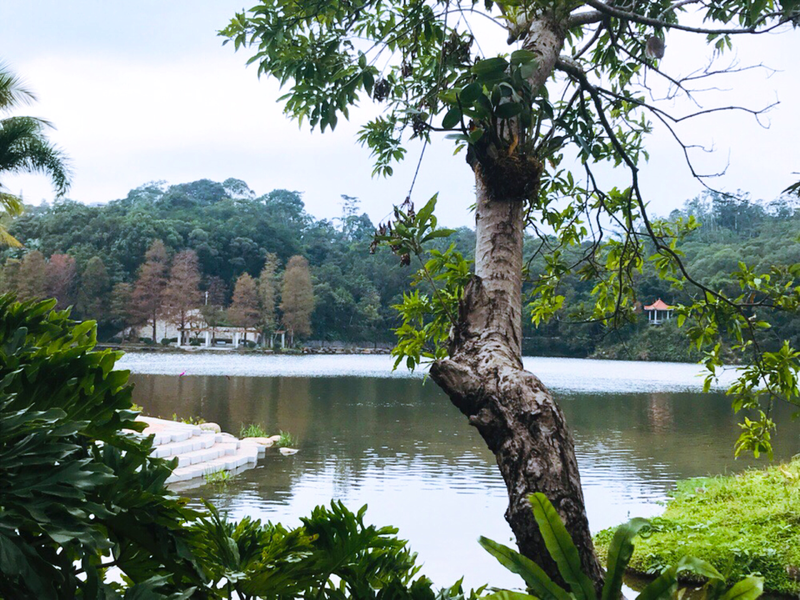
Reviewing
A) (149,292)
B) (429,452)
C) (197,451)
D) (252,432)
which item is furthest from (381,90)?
(149,292)

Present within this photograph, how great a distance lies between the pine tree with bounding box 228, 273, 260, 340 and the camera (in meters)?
40.6

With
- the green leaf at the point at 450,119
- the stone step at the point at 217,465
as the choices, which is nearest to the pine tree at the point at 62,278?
the stone step at the point at 217,465

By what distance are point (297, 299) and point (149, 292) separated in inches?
317

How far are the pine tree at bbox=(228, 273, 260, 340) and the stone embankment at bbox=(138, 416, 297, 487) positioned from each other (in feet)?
104

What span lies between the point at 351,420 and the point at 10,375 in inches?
496

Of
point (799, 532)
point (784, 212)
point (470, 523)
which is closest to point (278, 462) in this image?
point (470, 523)

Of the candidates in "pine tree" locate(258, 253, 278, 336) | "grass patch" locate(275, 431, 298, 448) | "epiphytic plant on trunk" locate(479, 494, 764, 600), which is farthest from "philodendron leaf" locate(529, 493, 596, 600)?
"pine tree" locate(258, 253, 278, 336)

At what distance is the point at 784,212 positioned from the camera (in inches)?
1843

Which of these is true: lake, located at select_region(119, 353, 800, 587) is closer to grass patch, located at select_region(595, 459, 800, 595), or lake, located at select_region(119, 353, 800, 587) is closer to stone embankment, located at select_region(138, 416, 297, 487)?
stone embankment, located at select_region(138, 416, 297, 487)

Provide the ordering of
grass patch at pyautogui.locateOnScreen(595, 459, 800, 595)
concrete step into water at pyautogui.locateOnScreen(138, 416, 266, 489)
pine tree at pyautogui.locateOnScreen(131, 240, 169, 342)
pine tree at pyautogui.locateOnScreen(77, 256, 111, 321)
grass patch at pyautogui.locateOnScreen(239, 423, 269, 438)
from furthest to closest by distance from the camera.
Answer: pine tree at pyautogui.locateOnScreen(131, 240, 169, 342) < pine tree at pyautogui.locateOnScreen(77, 256, 111, 321) < grass patch at pyautogui.locateOnScreen(239, 423, 269, 438) < concrete step into water at pyautogui.locateOnScreen(138, 416, 266, 489) < grass patch at pyautogui.locateOnScreen(595, 459, 800, 595)

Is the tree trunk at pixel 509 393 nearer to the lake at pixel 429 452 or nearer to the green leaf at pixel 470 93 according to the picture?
the green leaf at pixel 470 93

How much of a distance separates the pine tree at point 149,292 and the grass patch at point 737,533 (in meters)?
36.2

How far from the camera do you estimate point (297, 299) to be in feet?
136

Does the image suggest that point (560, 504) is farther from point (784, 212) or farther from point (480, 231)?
point (784, 212)
